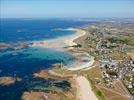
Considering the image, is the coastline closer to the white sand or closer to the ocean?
the white sand

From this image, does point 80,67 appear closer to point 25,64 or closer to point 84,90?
point 25,64

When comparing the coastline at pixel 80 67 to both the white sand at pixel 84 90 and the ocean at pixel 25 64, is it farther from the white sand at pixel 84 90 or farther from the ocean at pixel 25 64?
the ocean at pixel 25 64

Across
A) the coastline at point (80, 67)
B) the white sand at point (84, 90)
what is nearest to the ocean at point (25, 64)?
the coastline at point (80, 67)

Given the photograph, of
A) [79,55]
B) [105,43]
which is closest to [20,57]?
[79,55]

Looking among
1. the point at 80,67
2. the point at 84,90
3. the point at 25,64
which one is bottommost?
the point at 84,90

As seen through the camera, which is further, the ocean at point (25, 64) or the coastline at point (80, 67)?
the ocean at point (25, 64)

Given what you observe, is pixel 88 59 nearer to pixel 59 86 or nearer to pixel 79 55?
pixel 79 55

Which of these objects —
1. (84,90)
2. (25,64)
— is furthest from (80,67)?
(84,90)

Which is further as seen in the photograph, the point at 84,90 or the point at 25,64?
the point at 25,64
